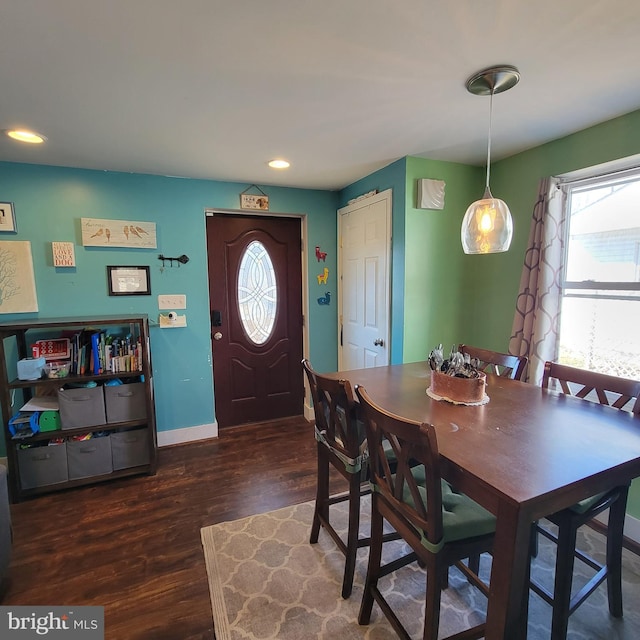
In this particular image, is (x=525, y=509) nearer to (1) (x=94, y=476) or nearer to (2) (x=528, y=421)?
(2) (x=528, y=421)

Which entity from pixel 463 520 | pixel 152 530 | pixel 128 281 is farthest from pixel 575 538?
pixel 128 281

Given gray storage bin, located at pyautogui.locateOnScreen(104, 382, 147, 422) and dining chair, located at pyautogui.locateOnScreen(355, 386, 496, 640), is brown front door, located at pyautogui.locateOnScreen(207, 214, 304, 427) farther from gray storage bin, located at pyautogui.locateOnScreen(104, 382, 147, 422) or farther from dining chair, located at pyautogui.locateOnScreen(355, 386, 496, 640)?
dining chair, located at pyautogui.locateOnScreen(355, 386, 496, 640)

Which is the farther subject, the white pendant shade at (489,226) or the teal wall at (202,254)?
the teal wall at (202,254)

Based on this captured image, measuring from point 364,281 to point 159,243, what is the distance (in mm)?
1776

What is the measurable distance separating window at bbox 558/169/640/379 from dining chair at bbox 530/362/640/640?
0.64 meters

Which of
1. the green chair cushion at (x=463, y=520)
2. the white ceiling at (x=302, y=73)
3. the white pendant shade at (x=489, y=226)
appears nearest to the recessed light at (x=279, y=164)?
the white ceiling at (x=302, y=73)

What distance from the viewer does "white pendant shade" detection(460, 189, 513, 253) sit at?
1.61m

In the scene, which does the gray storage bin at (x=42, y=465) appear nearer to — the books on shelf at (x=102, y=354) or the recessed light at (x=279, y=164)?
the books on shelf at (x=102, y=354)

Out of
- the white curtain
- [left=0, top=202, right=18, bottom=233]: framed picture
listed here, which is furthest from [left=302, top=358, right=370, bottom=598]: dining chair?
[left=0, top=202, right=18, bottom=233]: framed picture

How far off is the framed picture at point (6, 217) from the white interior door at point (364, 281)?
8.52 ft

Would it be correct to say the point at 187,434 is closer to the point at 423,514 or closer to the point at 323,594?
the point at 323,594

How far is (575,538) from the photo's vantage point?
4.10 ft

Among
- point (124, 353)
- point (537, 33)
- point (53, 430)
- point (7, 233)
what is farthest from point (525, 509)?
point (7, 233)

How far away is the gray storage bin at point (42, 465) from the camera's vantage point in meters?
2.39
